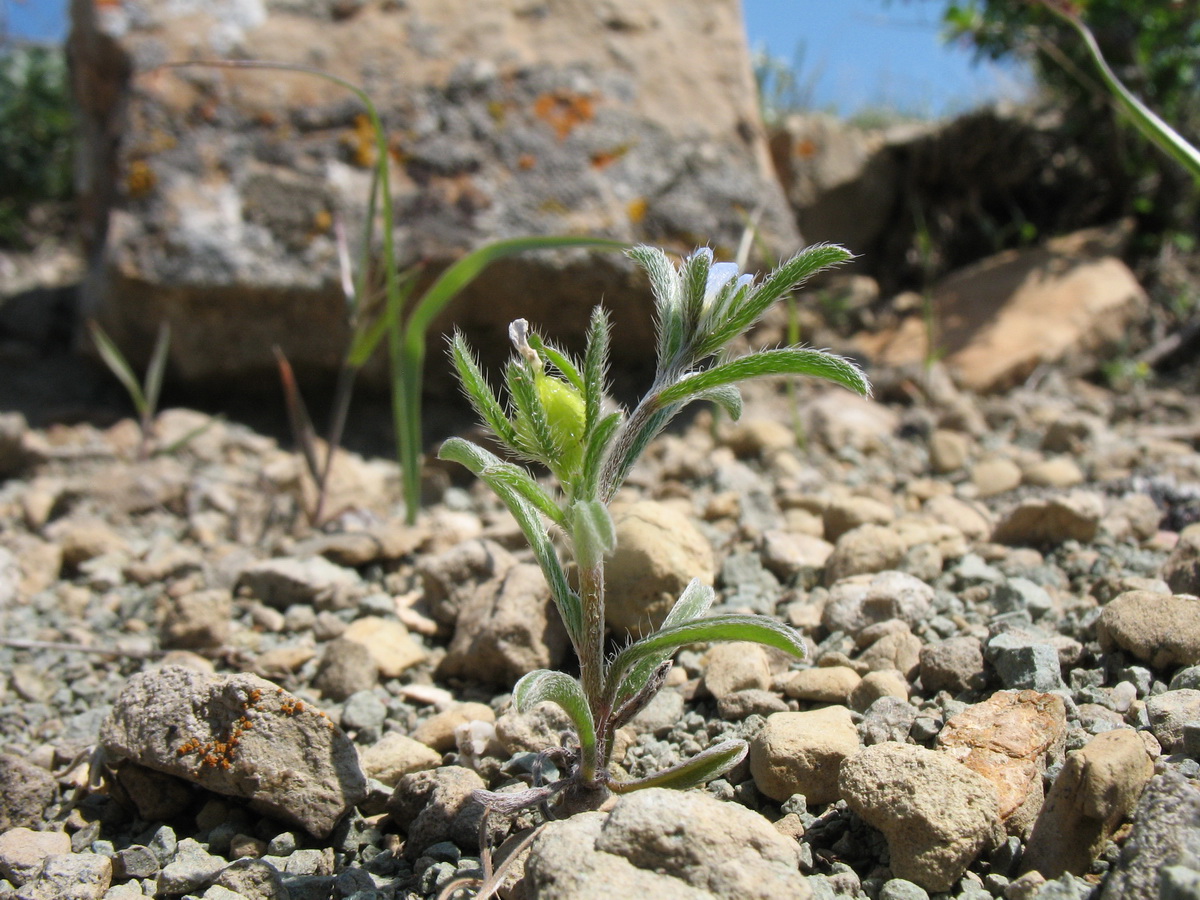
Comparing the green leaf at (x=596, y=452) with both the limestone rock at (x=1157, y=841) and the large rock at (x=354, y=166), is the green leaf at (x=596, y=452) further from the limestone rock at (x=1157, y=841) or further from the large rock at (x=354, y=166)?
the large rock at (x=354, y=166)

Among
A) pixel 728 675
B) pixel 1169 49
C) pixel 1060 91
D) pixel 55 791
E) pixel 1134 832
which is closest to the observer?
pixel 1134 832

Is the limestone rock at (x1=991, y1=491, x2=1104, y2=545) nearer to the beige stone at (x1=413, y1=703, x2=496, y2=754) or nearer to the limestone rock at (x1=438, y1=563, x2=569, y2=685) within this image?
the limestone rock at (x1=438, y1=563, x2=569, y2=685)

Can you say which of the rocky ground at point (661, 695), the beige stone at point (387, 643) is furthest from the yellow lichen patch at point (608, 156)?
the beige stone at point (387, 643)

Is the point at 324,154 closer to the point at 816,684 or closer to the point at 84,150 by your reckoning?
the point at 84,150

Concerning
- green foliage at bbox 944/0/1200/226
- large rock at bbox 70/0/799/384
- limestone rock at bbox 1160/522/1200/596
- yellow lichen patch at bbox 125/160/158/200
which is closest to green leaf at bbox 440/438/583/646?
limestone rock at bbox 1160/522/1200/596

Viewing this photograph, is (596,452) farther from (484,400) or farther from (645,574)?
(645,574)

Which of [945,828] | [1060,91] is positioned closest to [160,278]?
[945,828]

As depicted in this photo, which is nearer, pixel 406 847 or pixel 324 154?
pixel 406 847
